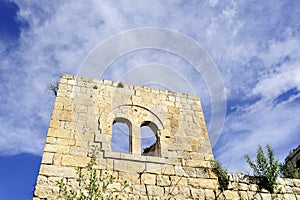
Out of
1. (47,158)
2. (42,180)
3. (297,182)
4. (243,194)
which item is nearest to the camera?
(42,180)

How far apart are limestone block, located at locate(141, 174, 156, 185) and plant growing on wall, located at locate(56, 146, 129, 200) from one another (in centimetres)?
43

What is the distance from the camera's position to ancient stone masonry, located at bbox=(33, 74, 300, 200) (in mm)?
5133

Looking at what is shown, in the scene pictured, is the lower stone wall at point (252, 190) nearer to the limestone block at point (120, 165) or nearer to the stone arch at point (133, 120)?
the stone arch at point (133, 120)

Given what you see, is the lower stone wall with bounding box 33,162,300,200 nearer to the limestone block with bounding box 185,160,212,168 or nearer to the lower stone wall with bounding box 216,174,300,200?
the lower stone wall with bounding box 216,174,300,200

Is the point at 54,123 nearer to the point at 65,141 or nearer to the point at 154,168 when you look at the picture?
the point at 65,141

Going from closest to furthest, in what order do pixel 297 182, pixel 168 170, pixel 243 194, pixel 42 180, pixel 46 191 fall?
1. pixel 46 191
2. pixel 42 180
3. pixel 168 170
4. pixel 243 194
5. pixel 297 182

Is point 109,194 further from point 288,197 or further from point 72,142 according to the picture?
point 288,197

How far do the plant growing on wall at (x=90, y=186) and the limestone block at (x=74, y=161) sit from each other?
0.08m

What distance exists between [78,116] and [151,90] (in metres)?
1.98

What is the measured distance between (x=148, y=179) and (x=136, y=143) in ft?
2.68

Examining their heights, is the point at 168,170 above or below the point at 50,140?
below

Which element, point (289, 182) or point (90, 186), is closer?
point (90, 186)

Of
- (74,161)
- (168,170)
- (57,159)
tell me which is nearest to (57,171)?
(57,159)

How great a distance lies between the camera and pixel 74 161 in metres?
5.11
